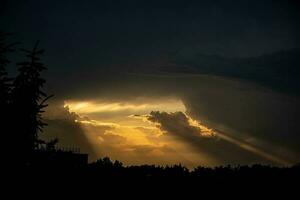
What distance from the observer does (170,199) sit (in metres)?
20.8

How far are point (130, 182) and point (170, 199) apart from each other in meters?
2.64

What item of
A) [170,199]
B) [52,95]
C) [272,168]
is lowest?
[170,199]

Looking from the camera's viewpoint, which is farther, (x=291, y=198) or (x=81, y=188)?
(x=81, y=188)

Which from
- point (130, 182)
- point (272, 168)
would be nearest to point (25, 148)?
point (130, 182)

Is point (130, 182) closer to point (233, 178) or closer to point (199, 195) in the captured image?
point (199, 195)

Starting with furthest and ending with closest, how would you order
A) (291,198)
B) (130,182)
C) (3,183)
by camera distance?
(130,182), (3,183), (291,198)

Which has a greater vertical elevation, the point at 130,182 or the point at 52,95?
the point at 52,95

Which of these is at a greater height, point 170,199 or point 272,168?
point 272,168

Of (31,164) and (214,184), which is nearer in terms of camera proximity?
(214,184)

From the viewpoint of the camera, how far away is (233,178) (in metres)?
21.1

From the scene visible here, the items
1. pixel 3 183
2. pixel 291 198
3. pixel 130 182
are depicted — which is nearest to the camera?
pixel 291 198

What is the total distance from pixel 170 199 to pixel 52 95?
25.3 ft

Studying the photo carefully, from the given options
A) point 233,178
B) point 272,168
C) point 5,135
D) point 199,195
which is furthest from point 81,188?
point 272,168

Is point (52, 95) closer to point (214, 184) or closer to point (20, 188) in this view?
point (20, 188)
